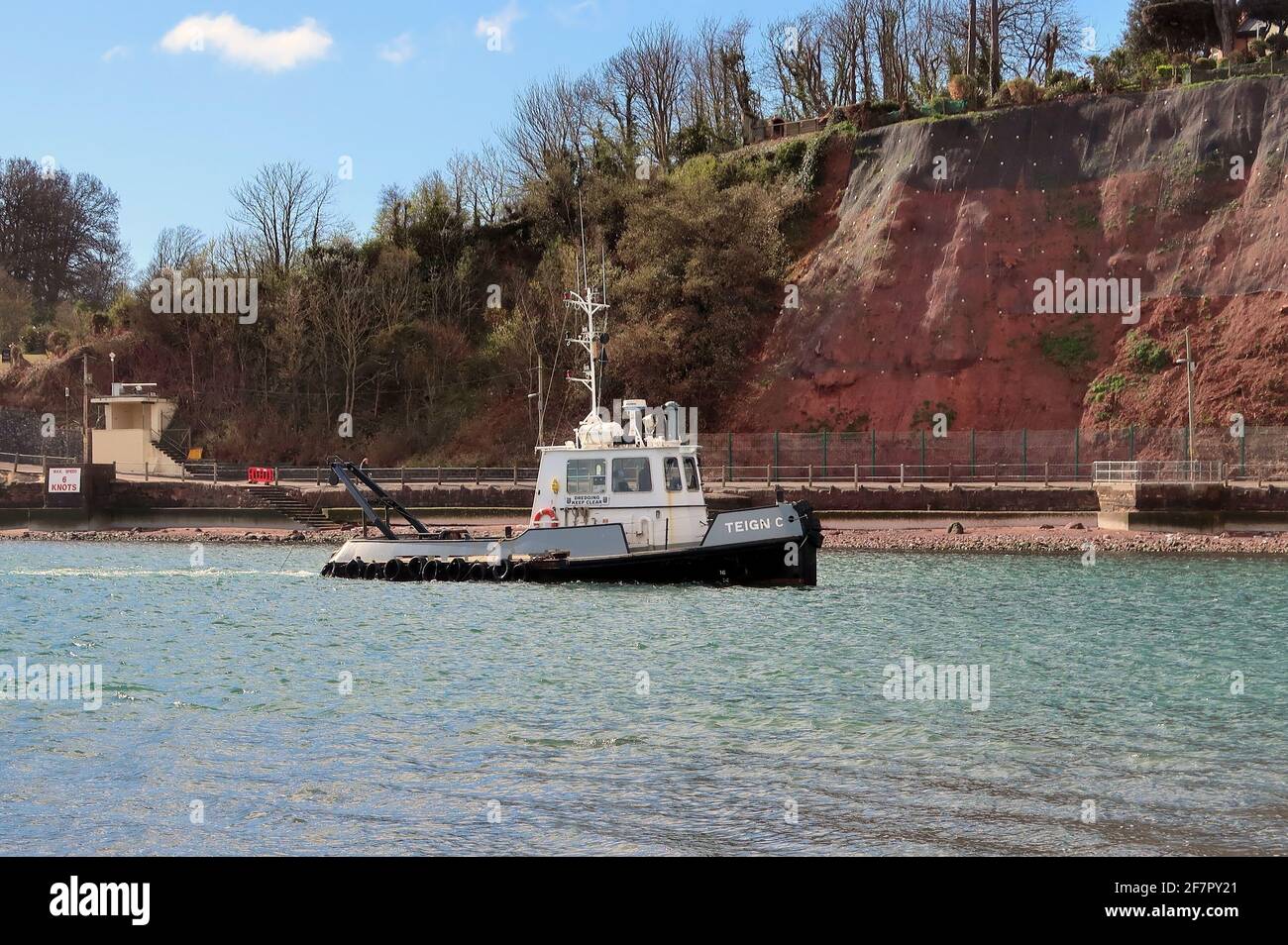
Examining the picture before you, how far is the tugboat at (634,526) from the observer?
2888 centimetres

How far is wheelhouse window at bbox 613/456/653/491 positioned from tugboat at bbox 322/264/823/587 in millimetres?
23

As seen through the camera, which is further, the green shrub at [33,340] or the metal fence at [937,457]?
the green shrub at [33,340]

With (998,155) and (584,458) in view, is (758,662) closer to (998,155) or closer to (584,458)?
(584,458)

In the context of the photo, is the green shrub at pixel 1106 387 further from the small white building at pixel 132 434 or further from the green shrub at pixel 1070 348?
the small white building at pixel 132 434

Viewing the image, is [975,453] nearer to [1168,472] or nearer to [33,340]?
[1168,472]

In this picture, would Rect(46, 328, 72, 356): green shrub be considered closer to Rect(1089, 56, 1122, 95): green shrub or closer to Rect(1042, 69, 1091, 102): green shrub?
Rect(1042, 69, 1091, 102): green shrub

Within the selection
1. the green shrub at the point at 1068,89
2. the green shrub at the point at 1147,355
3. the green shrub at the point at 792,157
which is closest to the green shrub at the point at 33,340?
the green shrub at the point at 792,157

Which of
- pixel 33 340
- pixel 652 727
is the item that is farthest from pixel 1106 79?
pixel 33 340

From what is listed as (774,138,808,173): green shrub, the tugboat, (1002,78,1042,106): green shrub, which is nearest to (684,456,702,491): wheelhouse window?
the tugboat

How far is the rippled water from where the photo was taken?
11.3m

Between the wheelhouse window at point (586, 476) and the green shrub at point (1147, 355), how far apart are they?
35.4 metres

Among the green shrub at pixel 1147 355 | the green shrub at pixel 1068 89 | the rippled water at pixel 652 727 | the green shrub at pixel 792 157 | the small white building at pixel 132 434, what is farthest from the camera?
the green shrub at pixel 792 157

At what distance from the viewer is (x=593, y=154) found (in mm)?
81312
